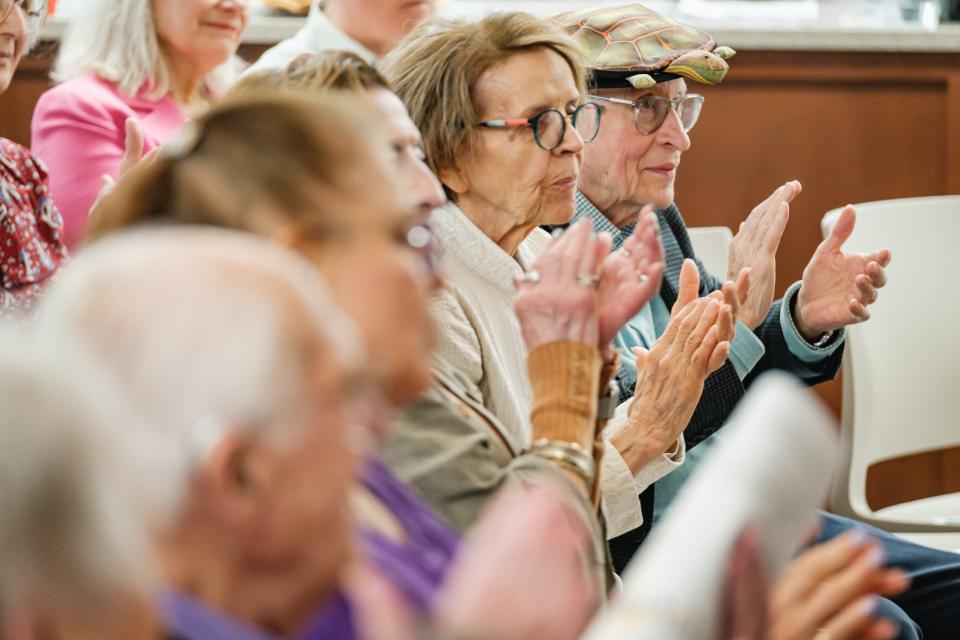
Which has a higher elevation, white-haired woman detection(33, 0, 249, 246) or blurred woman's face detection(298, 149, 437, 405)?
blurred woman's face detection(298, 149, 437, 405)

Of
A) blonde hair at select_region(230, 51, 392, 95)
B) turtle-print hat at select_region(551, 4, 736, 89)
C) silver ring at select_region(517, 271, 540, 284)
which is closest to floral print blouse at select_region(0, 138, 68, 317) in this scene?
blonde hair at select_region(230, 51, 392, 95)

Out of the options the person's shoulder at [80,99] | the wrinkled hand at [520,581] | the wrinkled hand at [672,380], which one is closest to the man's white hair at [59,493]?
the wrinkled hand at [520,581]

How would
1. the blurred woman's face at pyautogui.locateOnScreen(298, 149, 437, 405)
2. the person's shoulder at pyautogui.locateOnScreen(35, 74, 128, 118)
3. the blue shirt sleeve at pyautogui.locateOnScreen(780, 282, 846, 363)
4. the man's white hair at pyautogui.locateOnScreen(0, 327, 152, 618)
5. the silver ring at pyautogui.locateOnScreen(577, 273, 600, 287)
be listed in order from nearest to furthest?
the man's white hair at pyautogui.locateOnScreen(0, 327, 152, 618) → the blurred woman's face at pyautogui.locateOnScreen(298, 149, 437, 405) → the silver ring at pyautogui.locateOnScreen(577, 273, 600, 287) → the blue shirt sleeve at pyautogui.locateOnScreen(780, 282, 846, 363) → the person's shoulder at pyautogui.locateOnScreen(35, 74, 128, 118)

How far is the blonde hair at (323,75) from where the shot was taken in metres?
1.51

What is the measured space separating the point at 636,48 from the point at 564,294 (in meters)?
1.01

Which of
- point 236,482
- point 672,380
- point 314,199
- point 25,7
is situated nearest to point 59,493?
point 236,482

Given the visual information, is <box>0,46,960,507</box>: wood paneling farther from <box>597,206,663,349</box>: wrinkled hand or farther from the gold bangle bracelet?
the gold bangle bracelet

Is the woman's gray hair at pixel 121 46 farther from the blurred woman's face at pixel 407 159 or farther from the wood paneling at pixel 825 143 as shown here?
the wood paneling at pixel 825 143

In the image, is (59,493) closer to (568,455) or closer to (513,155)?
(568,455)

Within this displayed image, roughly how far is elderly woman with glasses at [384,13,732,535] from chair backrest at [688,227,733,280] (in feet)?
2.81

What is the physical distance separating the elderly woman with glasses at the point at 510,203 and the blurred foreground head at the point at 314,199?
68 cm

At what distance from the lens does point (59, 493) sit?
2.28 ft

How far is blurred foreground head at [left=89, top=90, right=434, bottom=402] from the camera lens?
1052 mm

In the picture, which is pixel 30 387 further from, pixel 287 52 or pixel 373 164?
pixel 287 52
